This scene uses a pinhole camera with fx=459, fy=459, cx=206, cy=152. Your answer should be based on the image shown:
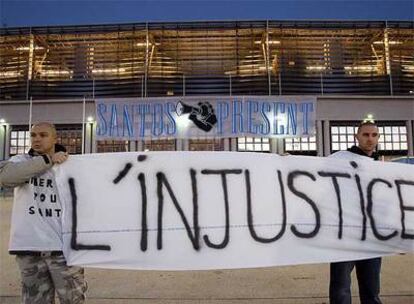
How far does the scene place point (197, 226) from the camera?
3643 millimetres

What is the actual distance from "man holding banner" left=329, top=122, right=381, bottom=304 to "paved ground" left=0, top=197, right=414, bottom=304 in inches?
34.3

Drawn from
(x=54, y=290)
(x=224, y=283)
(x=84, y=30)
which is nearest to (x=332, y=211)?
(x=224, y=283)

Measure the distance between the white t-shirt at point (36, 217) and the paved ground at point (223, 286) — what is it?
65.3 inches

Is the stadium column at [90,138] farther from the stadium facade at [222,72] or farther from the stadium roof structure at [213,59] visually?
the stadium roof structure at [213,59]

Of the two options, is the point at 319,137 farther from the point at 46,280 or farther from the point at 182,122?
the point at 46,280

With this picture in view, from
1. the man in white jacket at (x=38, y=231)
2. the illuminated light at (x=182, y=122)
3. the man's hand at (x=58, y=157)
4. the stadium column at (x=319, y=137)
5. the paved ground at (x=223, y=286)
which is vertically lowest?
the paved ground at (x=223, y=286)

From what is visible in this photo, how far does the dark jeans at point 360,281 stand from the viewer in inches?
143

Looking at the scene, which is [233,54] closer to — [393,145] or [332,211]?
[393,145]

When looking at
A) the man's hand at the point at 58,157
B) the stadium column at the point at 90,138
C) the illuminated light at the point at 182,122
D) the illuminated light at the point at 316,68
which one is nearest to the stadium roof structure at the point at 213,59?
the illuminated light at the point at 316,68


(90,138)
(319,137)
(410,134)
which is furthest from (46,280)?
(410,134)

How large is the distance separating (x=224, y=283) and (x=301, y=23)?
24953 mm

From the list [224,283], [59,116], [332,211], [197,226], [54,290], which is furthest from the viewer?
[59,116]

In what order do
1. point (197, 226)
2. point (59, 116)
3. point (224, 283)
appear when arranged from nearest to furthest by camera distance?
point (197, 226) < point (224, 283) < point (59, 116)

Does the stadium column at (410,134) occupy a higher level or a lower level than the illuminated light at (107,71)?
lower
